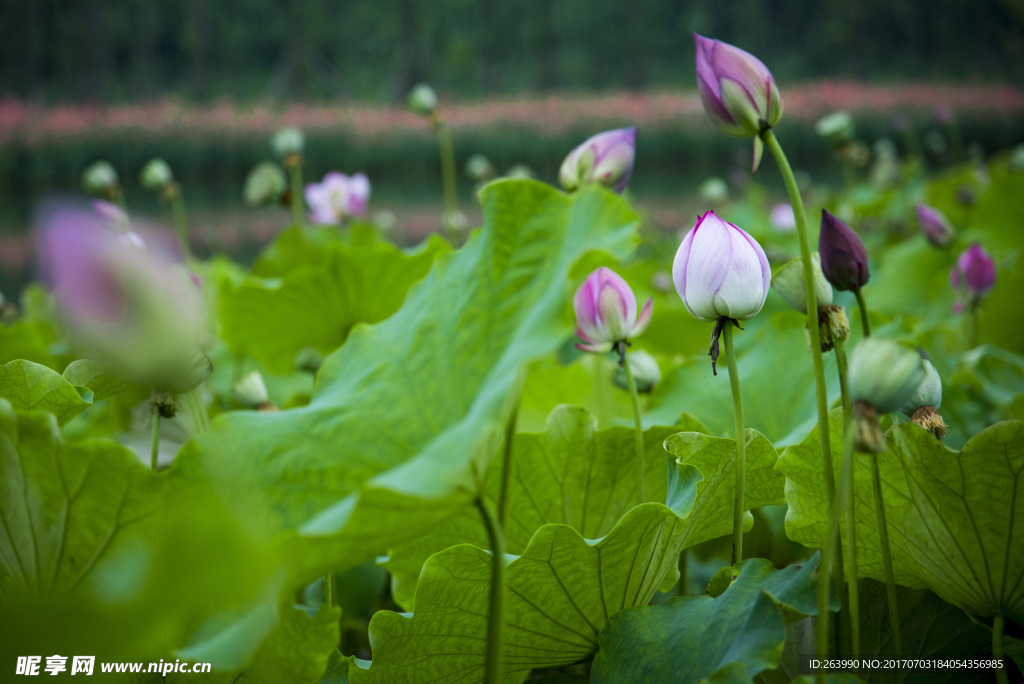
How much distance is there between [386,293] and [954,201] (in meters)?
1.28

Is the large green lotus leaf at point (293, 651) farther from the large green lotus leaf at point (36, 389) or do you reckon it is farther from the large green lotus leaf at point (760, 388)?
the large green lotus leaf at point (760, 388)

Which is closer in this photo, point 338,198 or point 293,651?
point 293,651

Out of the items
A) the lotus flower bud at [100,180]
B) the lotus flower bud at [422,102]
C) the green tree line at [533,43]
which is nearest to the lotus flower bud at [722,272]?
the lotus flower bud at [422,102]

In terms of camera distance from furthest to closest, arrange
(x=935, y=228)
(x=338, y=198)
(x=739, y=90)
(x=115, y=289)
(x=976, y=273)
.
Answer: (x=338, y=198) → (x=935, y=228) → (x=976, y=273) → (x=739, y=90) → (x=115, y=289)

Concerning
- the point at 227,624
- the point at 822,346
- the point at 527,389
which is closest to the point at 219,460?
the point at 227,624

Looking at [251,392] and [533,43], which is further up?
[533,43]

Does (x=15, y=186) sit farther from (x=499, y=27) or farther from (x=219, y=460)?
(x=219, y=460)

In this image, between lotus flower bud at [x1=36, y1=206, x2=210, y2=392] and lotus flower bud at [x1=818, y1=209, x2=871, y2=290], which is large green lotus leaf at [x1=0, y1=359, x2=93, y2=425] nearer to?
lotus flower bud at [x1=36, y1=206, x2=210, y2=392]

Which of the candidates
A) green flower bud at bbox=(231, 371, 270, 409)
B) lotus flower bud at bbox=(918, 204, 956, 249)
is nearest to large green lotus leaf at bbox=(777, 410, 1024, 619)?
green flower bud at bbox=(231, 371, 270, 409)

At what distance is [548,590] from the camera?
36 cm

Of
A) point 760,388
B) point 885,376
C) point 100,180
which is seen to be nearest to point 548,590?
point 885,376

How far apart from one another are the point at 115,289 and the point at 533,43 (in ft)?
16.3

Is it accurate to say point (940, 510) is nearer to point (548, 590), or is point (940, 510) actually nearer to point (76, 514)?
point (548, 590)

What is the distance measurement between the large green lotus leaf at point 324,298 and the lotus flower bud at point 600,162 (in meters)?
0.23
